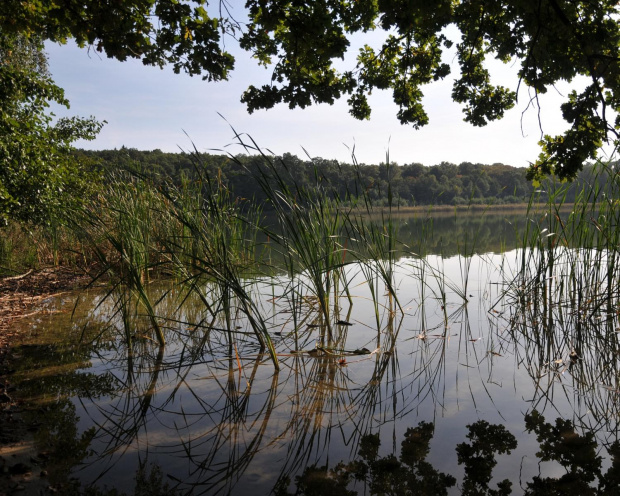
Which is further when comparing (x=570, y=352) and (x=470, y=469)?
(x=570, y=352)

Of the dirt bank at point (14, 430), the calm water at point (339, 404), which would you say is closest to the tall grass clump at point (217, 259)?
the calm water at point (339, 404)

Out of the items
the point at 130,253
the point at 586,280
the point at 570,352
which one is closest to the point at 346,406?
the point at 570,352

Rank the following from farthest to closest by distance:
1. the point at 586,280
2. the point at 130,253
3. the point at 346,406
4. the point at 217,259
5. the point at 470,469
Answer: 1. the point at 586,280
2. the point at 130,253
3. the point at 217,259
4. the point at 346,406
5. the point at 470,469

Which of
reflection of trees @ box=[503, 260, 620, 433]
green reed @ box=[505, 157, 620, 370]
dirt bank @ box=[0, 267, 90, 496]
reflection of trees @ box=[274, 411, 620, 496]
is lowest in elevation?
dirt bank @ box=[0, 267, 90, 496]

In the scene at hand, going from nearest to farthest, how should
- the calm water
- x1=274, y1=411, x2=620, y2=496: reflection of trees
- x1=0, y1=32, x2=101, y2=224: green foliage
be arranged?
x1=274, y1=411, x2=620, y2=496: reflection of trees < the calm water < x1=0, y1=32, x2=101, y2=224: green foliage

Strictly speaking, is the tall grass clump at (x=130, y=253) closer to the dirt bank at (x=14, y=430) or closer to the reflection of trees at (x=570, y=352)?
the dirt bank at (x=14, y=430)

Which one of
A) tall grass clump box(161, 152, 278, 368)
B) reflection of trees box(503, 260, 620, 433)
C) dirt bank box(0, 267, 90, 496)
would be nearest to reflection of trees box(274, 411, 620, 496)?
reflection of trees box(503, 260, 620, 433)

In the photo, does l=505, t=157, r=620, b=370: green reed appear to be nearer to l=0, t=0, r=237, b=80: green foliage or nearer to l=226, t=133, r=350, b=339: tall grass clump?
l=226, t=133, r=350, b=339: tall grass clump

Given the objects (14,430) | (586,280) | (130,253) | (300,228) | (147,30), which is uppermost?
(147,30)

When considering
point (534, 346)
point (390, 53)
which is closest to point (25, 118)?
point (390, 53)

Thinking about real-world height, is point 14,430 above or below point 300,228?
below

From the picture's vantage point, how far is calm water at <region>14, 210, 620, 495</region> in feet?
5.02

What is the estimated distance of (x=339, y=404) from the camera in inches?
81.0

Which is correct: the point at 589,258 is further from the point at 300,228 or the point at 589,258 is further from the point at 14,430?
the point at 14,430
